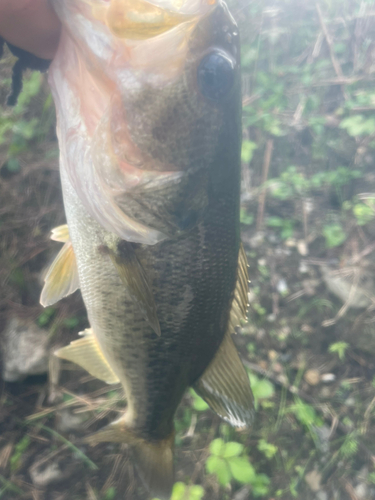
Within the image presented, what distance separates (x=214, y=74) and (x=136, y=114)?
0.19m

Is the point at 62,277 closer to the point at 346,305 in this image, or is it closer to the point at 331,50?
the point at 346,305

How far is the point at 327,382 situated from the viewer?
2.04 metres

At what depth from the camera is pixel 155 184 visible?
0.75m

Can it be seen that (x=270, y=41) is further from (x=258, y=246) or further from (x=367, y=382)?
(x=367, y=382)

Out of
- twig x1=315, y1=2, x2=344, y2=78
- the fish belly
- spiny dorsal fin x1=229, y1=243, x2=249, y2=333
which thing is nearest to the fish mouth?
Result: the fish belly

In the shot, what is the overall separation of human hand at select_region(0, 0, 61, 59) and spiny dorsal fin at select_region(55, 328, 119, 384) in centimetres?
87

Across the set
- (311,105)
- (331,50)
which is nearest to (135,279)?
(311,105)

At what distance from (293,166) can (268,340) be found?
1239 mm

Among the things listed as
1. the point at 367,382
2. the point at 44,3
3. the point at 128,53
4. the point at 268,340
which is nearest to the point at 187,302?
the point at 128,53

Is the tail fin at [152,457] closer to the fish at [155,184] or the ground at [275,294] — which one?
the fish at [155,184]

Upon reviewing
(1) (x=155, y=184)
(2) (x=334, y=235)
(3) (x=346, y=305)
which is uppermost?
(1) (x=155, y=184)

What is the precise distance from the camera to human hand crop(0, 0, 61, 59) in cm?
69

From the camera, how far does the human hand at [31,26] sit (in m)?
0.69

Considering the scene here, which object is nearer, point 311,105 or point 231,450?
point 231,450
